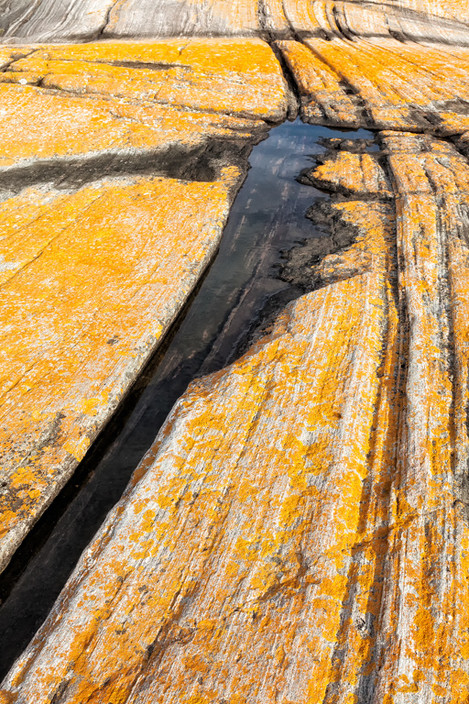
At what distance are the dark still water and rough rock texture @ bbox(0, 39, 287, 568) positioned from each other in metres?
0.17

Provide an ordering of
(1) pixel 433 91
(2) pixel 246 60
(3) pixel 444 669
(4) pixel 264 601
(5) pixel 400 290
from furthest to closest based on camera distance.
→ (2) pixel 246 60 → (1) pixel 433 91 → (5) pixel 400 290 → (4) pixel 264 601 → (3) pixel 444 669

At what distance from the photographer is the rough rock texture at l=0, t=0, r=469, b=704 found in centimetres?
241

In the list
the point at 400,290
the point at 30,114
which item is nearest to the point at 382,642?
the point at 400,290

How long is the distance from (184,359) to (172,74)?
Answer: 6827 millimetres

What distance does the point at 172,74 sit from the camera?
29.8ft

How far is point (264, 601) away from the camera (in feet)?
8.67

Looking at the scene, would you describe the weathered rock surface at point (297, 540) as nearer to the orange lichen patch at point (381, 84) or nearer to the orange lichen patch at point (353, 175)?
the orange lichen patch at point (353, 175)

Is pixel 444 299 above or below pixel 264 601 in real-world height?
above

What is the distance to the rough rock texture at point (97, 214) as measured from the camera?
3811 mm

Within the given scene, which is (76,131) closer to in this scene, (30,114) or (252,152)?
(30,114)

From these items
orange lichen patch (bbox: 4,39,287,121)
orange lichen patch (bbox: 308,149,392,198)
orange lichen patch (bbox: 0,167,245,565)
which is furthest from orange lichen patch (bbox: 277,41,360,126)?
orange lichen patch (bbox: 0,167,245,565)

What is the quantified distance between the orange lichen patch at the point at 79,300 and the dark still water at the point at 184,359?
164 millimetres

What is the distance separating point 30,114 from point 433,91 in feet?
22.3

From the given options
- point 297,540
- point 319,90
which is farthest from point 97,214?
point 319,90
